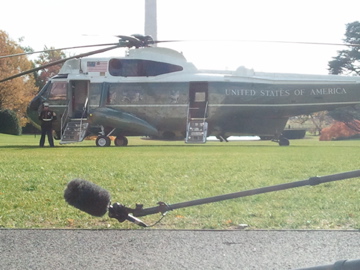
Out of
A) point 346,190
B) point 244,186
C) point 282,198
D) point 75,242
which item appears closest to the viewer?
point 75,242

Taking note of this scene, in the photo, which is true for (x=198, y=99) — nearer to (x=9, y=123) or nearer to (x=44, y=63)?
(x=9, y=123)

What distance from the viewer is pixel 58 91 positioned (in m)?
19.4

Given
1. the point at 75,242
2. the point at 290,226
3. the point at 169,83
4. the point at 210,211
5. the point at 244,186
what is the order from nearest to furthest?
the point at 75,242, the point at 290,226, the point at 210,211, the point at 244,186, the point at 169,83

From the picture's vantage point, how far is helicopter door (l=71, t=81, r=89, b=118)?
1980cm

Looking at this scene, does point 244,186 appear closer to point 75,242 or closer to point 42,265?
point 75,242

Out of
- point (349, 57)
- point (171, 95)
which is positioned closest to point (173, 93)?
point (171, 95)

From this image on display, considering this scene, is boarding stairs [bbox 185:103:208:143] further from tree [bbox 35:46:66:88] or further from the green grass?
tree [bbox 35:46:66:88]

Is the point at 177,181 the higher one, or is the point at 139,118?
the point at 177,181

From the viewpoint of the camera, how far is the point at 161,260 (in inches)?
137

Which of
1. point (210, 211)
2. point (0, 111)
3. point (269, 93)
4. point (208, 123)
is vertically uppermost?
point (210, 211)

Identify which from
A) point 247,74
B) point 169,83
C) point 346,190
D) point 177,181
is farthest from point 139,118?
point 346,190

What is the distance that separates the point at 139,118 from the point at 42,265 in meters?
16.2

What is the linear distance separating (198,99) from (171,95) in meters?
1.04

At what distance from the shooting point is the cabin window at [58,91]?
19.4 m
